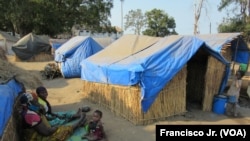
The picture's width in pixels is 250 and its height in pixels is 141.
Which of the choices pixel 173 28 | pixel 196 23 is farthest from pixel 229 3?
pixel 173 28

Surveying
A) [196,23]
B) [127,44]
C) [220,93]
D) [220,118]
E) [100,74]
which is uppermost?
[196,23]

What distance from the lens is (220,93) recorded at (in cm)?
915

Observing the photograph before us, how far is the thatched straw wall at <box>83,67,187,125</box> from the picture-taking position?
751cm

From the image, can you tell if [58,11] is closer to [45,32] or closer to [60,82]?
[45,32]

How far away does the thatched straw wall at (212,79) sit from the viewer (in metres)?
8.77

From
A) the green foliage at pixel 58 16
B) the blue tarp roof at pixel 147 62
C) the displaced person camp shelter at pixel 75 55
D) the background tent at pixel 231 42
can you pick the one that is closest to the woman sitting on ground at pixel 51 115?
the blue tarp roof at pixel 147 62

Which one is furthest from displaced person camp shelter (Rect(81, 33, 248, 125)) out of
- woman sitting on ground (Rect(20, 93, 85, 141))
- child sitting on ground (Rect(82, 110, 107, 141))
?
woman sitting on ground (Rect(20, 93, 85, 141))

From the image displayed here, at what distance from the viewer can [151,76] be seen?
24.6 feet

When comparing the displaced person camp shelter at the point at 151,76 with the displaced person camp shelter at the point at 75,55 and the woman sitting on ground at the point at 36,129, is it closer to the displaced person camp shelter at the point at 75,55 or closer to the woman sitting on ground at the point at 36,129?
the woman sitting on ground at the point at 36,129

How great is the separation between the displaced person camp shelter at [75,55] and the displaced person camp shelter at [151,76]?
5213 millimetres

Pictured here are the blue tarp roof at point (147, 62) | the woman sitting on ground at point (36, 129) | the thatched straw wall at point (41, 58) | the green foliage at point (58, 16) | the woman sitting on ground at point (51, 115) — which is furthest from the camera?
the green foliage at point (58, 16)

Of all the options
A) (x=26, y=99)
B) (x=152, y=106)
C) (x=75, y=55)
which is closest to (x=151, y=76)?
(x=152, y=106)

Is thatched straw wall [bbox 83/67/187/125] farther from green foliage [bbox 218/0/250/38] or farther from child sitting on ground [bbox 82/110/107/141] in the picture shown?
green foliage [bbox 218/0/250/38]

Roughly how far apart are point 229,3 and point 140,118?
2716 centimetres
